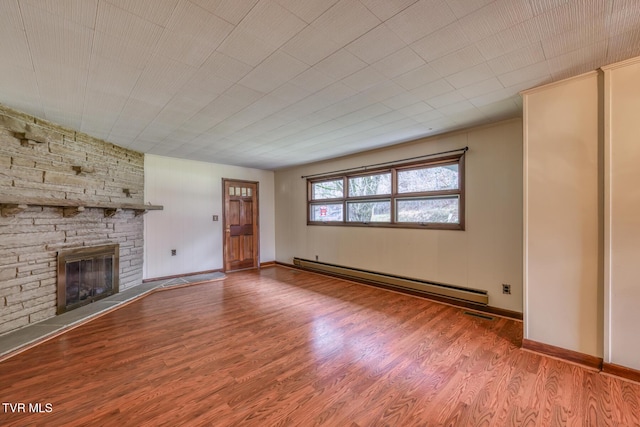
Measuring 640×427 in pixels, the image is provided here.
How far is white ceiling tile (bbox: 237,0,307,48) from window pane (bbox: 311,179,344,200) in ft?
12.1

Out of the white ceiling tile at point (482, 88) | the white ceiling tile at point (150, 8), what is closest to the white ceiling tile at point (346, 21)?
the white ceiling tile at point (150, 8)

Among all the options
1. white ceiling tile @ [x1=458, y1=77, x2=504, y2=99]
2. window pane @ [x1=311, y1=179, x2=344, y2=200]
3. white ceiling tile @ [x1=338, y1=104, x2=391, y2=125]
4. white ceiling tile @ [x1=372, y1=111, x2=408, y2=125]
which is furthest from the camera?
window pane @ [x1=311, y1=179, x2=344, y2=200]

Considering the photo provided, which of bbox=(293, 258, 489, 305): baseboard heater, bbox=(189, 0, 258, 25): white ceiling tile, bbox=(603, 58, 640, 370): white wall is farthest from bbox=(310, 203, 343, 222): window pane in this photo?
bbox=(189, 0, 258, 25): white ceiling tile

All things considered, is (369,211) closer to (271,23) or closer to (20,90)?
(271,23)

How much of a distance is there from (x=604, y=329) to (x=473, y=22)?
2501 mm

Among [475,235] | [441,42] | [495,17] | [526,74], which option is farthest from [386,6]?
[475,235]

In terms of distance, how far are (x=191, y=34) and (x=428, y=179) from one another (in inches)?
134

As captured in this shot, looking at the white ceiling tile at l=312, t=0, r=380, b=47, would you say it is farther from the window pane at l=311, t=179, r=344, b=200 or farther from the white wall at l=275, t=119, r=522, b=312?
the window pane at l=311, t=179, r=344, b=200

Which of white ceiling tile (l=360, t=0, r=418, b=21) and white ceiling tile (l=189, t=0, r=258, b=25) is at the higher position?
white ceiling tile (l=360, t=0, r=418, b=21)

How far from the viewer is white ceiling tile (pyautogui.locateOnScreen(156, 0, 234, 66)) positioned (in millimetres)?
1491

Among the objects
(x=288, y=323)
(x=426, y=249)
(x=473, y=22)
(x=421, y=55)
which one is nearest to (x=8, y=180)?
(x=288, y=323)

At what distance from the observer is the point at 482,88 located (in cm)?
243

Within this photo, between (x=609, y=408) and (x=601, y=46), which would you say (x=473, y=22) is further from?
(x=609, y=408)

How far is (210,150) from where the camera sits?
4613 millimetres
